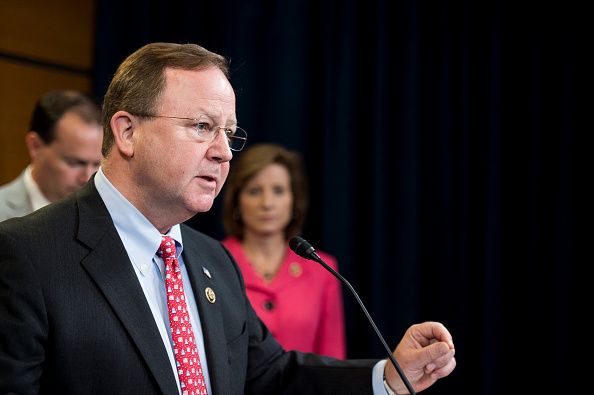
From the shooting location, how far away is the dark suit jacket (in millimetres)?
1270

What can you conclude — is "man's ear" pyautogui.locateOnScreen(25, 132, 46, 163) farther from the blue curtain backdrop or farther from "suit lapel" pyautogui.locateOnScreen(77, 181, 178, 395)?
"suit lapel" pyautogui.locateOnScreen(77, 181, 178, 395)

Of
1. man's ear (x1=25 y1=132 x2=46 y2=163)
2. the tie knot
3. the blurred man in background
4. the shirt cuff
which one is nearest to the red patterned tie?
the tie knot

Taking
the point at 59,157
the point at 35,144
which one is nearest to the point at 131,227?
the point at 59,157

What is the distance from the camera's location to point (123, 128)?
Answer: 5.26ft

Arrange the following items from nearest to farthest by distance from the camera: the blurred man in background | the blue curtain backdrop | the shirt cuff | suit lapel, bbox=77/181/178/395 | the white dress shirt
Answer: suit lapel, bbox=77/181/178/395 < the white dress shirt < the shirt cuff < the blurred man in background < the blue curtain backdrop

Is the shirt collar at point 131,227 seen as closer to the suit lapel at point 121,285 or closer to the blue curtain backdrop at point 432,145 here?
the suit lapel at point 121,285

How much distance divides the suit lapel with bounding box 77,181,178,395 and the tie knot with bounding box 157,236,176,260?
13cm

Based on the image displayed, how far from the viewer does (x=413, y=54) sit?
11.4 ft

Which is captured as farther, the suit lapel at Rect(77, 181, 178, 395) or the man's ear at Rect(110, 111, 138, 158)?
the man's ear at Rect(110, 111, 138, 158)

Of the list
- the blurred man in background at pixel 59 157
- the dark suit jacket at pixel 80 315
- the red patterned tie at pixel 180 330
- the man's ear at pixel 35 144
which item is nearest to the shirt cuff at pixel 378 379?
the dark suit jacket at pixel 80 315

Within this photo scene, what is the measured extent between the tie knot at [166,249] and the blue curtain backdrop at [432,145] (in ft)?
4.65

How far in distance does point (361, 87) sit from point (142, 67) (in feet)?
7.22

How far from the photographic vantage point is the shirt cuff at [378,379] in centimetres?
172

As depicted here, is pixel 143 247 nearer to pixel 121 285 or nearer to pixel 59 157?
pixel 121 285
